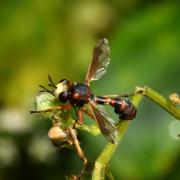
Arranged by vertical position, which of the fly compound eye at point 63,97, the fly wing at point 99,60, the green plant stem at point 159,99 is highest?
the fly wing at point 99,60

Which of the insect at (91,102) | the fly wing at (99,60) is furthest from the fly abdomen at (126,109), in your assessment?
the fly wing at (99,60)

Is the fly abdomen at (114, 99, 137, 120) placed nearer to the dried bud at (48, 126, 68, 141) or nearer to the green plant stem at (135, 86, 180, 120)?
the green plant stem at (135, 86, 180, 120)

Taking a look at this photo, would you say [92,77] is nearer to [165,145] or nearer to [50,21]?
[165,145]

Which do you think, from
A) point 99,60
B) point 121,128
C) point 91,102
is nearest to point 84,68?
point 99,60

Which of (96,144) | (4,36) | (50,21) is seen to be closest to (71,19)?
(50,21)

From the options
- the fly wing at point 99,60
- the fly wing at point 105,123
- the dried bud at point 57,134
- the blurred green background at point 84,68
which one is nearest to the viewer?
the fly wing at point 105,123

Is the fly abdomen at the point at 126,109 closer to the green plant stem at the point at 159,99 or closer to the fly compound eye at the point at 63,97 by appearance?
the green plant stem at the point at 159,99

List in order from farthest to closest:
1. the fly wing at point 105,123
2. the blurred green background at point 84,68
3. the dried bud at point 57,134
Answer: the blurred green background at point 84,68 < the dried bud at point 57,134 < the fly wing at point 105,123

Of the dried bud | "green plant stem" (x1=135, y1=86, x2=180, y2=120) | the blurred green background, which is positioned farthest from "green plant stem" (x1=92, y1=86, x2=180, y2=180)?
the blurred green background

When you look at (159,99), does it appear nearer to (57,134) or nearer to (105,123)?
(105,123)
